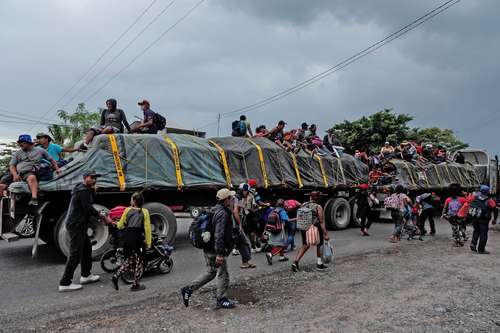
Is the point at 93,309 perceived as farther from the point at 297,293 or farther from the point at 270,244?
the point at 270,244

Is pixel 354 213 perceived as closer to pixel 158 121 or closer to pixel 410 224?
pixel 410 224

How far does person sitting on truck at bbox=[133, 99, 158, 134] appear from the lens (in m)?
8.30

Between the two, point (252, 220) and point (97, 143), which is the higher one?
point (97, 143)

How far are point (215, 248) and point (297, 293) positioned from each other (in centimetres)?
146

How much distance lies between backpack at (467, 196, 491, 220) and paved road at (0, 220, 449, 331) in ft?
6.66

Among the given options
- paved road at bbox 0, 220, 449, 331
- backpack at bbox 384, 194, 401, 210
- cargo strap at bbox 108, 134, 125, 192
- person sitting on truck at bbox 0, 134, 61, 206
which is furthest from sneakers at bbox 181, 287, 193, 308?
backpack at bbox 384, 194, 401, 210

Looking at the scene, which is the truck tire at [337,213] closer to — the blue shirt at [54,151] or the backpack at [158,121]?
the backpack at [158,121]

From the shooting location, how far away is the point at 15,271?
18.8 feet

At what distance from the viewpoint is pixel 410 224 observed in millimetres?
9141

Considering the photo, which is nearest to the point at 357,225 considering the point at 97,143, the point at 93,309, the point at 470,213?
the point at 470,213

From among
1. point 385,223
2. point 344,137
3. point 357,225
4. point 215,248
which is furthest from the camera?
point 344,137

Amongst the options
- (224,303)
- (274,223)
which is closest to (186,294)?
(224,303)

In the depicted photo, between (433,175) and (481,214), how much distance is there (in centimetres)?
686

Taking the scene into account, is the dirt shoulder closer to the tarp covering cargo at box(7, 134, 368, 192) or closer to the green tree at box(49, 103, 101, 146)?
the tarp covering cargo at box(7, 134, 368, 192)
